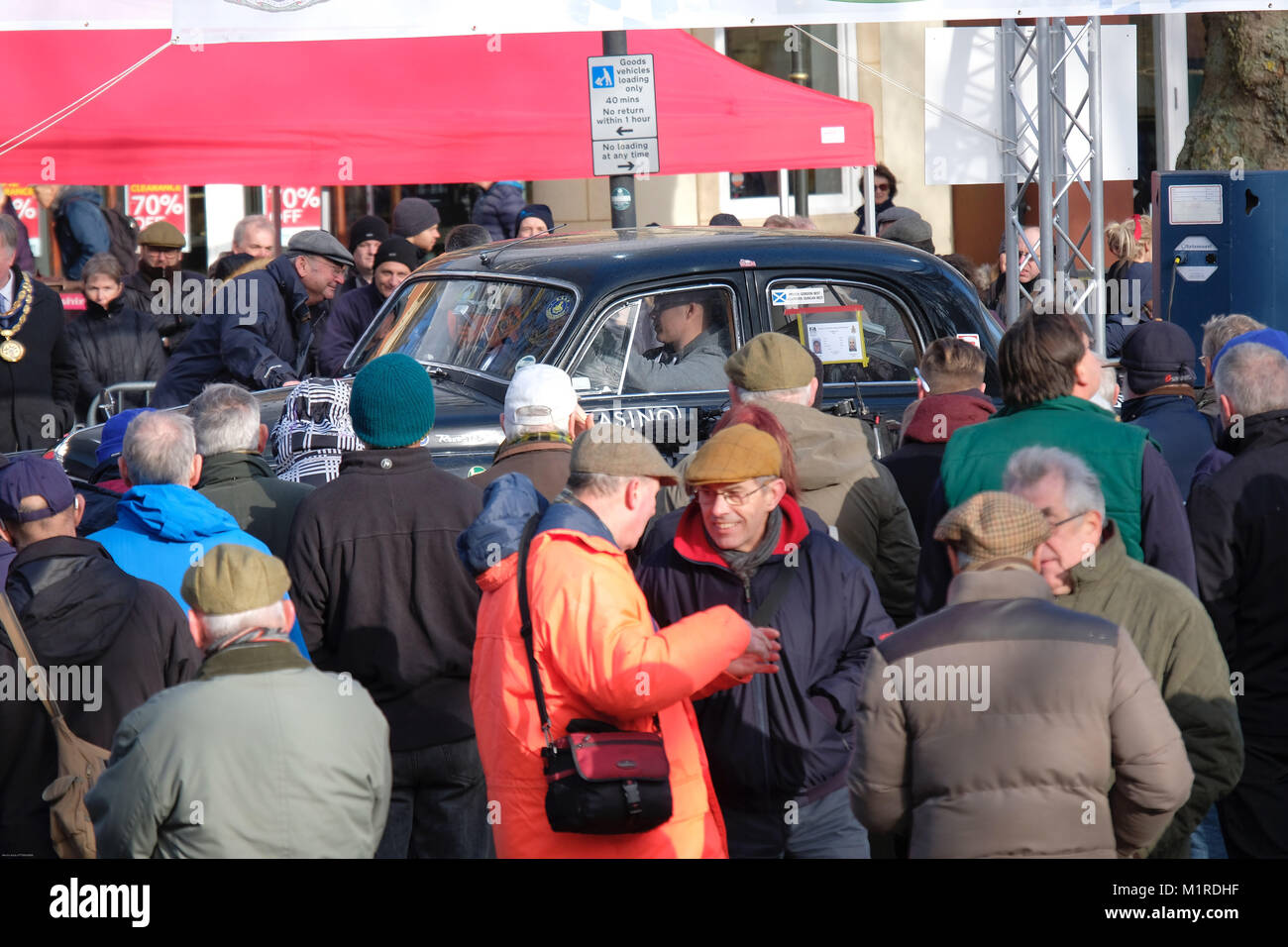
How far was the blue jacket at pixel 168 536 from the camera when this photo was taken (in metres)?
4.76

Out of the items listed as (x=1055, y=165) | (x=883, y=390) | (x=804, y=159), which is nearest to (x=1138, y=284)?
(x=1055, y=165)

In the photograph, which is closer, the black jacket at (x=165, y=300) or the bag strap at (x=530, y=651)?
the bag strap at (x=530, y=651)

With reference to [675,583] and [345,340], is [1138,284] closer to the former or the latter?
[345,340]

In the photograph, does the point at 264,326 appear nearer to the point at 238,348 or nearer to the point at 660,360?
the point at 238,348

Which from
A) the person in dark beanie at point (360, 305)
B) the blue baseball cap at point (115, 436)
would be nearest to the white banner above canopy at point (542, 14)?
the person in dark beanie at point (360, 305)

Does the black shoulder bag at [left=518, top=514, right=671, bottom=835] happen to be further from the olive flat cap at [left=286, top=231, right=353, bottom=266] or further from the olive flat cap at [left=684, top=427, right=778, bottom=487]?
the olive flat cap at [left=286, top=231, right=353, bottom=266]

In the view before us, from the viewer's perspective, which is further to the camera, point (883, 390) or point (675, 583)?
point (883, 390)

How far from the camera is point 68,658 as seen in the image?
429 centimetres

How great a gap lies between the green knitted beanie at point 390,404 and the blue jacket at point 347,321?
3.89 m

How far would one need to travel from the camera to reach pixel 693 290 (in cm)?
683

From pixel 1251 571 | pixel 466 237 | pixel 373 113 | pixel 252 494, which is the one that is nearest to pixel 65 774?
pixel 252 494

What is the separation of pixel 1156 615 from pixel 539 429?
2218mm

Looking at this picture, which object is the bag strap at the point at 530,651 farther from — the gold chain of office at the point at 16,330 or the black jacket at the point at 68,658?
the gold chain of office at the point at 16,330

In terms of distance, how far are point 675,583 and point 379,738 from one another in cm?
94
